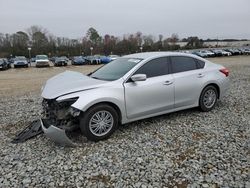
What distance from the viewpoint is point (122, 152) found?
3.56 metres

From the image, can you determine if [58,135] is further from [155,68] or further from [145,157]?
[155,68]

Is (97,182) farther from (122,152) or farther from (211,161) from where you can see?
(211,161)

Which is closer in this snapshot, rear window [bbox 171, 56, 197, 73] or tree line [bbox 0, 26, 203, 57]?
rear window [bbox 171, 56, 197, 73]

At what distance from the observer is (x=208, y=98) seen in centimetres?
534

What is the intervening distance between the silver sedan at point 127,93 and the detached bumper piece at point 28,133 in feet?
1.78

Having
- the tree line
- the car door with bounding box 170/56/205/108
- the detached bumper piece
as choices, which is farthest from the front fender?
the tree line

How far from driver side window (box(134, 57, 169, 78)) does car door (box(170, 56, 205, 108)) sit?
196 millimetres

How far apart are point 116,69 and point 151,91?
2.92ft

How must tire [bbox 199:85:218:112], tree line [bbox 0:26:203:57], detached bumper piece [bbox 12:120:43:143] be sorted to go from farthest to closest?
tree line [bbox 0:26:203:57]
tire [bbox 199:85:218:112]
detached bumper piece [bbox 12:120:43:143]

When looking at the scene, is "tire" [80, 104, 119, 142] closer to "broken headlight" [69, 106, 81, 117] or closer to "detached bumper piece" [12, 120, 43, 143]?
"broken headlight" [69, 106, 81, 117]

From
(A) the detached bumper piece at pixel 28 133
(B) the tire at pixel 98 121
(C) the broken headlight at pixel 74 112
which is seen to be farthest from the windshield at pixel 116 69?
(A) the detached bumper piece at pixel 28 133

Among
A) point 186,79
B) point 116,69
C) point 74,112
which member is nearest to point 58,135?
point 74,112

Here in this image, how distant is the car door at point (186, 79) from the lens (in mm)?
4766

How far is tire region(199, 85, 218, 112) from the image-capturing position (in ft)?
17.1
